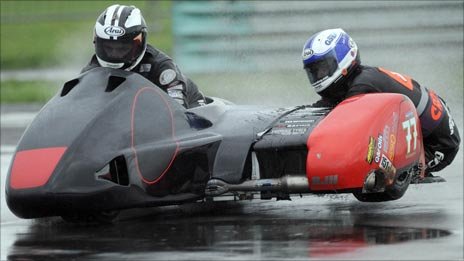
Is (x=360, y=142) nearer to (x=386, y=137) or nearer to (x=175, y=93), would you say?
(x=386, y=137)

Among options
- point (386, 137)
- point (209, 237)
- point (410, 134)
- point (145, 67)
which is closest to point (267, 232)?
point (209, 237)

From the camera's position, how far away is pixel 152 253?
754 cm

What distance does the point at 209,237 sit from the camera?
26.5ft

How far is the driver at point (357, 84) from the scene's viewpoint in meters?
9.53

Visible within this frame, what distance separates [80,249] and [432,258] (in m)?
2.13

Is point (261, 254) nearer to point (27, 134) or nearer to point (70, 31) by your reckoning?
point (27, 134)

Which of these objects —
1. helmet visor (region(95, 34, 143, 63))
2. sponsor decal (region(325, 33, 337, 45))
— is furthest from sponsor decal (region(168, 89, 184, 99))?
sponsor decal (region(325, 33, 337, 45))

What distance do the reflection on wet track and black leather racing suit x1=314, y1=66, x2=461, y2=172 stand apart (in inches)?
43.5

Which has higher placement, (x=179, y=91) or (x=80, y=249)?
(x=179, y=91)

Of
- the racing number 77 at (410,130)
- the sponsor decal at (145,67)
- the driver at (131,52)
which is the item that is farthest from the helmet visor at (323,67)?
the sponsor decal at (145,67)

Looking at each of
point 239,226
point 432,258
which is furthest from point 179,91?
point 432,258

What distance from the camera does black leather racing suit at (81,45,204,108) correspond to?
975 centimetres

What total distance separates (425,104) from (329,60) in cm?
80

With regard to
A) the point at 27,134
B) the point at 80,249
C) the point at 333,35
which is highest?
the point at 333,35
